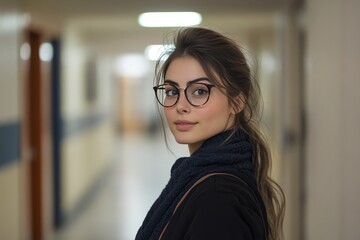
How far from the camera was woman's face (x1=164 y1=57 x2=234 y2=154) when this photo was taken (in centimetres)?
107

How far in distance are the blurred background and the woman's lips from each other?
0.96 feet

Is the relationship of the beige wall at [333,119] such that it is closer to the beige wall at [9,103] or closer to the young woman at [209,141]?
the young woman at [209,141]

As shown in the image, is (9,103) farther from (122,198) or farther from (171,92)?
(122,198)

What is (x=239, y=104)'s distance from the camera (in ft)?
3.73

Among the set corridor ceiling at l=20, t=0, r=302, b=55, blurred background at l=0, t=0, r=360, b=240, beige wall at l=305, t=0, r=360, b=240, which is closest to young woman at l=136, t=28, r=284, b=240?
blurred background at l=0, t=0, r=360, b=240

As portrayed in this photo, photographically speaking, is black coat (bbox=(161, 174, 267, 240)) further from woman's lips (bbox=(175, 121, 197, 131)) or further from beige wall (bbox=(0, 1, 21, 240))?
beige wall (bbox=(0, 1, 21, 240))

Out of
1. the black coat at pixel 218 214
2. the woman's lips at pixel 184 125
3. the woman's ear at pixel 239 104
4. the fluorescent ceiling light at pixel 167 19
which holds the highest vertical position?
the fluorescent ceiling light at pixel 167 19

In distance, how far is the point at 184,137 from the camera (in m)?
1.10

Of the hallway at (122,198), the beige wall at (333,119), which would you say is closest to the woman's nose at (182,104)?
the beige wall at (333,119)

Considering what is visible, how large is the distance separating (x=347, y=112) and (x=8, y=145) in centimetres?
223

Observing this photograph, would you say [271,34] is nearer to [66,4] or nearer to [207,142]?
[66,4]

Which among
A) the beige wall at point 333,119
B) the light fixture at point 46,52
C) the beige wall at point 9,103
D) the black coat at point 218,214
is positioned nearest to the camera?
the black coat at point 218,214

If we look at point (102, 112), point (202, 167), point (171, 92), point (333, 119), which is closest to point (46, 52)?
point (333, 119)

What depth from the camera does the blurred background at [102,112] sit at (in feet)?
7.63
